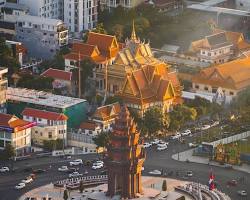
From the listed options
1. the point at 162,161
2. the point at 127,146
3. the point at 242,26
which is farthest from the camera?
the point at 242,26

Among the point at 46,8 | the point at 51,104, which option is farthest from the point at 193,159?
the point at 46,8

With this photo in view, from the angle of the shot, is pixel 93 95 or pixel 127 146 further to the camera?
pixel 93 95

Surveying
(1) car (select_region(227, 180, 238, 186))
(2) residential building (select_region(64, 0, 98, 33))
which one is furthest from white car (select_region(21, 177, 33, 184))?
(2) residential building (select_region(64, 0, 98, 33))

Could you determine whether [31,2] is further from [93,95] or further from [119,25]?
[93,95]

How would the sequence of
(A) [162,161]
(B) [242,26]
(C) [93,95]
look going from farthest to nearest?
(B) [242,26] < (C) [93,95] < (A) [162,161]

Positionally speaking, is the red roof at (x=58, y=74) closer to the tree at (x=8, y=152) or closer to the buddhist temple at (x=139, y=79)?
the buddhist temple at (x=139, y=79)

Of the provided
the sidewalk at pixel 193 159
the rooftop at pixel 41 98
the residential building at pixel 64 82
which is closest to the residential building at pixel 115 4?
the residential building at pixel 64 82

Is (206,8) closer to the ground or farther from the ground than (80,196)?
farther from the ground

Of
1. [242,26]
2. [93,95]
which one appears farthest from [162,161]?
[242,26]

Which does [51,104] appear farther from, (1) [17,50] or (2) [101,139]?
(1) [17,50]
